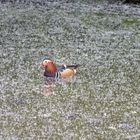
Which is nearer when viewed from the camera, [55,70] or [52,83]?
[52,83]

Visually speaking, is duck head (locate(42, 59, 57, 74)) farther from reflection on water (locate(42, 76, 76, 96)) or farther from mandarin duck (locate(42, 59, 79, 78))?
reflection on water (locate(42, 76, 76, 96))

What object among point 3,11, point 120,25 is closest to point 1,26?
point 3,11

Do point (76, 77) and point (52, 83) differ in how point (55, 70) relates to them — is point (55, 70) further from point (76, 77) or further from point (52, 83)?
point (76, 77)

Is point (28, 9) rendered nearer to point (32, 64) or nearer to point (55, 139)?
point (32, 64)

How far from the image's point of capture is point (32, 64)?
32.7 ft

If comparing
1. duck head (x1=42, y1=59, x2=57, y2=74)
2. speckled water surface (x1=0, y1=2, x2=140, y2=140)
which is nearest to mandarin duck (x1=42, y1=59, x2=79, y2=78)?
duck head (x1=42, y1=59, x2=57, y2=74)

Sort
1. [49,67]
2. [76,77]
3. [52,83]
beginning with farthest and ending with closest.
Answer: [76,77] < [49,67] < [52,83]

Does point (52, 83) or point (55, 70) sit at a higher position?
point (55, 70)

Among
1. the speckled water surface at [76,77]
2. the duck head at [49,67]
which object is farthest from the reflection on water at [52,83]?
the duck head at [49,67]

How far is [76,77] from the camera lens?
30.5 feet

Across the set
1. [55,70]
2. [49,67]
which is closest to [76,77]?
[55,70]

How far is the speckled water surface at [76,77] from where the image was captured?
7102 millimetres

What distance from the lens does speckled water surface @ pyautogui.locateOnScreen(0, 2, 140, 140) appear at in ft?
23.3

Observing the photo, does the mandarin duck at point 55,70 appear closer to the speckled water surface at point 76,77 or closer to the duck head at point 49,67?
the duck head at point 49,67
